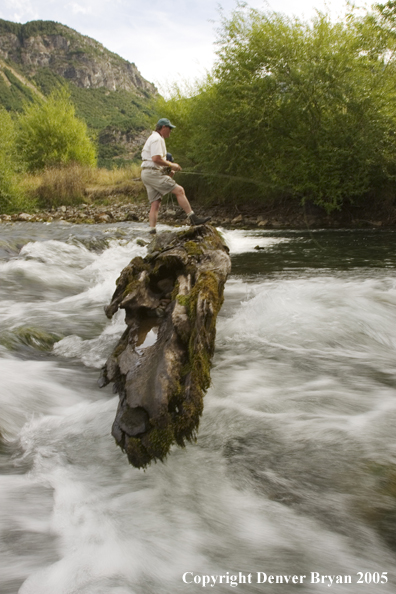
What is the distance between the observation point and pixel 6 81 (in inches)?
4929

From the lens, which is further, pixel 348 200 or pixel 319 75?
pixel 348 200

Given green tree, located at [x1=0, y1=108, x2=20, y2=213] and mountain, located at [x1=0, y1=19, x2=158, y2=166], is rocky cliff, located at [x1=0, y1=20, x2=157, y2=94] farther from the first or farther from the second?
green tree, located at [x1=0, y1=108, x2=20, y2=213]

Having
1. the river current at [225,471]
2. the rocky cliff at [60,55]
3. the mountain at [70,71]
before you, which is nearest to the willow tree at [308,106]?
the river current at [225,471]

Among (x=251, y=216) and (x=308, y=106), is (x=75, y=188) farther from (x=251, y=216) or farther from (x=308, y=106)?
(x=308, y=106)

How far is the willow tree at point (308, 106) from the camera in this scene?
13938mm

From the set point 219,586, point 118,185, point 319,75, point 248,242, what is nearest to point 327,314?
point 219,586

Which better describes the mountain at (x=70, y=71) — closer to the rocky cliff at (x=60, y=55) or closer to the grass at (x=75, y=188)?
the rocky cliff at (x=60, y=55)

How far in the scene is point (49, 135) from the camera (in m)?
31.6

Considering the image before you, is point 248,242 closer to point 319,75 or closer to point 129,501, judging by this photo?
point 319,75

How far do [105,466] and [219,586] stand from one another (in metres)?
0.97

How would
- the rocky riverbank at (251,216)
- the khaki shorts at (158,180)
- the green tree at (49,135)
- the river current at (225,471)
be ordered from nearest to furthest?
the river current at (225,471) → the khaki shorts at (158,180) → the rocky riverbank at (251,216) → the green tree at (49,135)

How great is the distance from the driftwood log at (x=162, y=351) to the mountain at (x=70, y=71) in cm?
11194

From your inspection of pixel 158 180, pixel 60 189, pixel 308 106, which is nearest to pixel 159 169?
pixel 158 180

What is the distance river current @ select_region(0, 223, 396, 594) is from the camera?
5.85 ft
